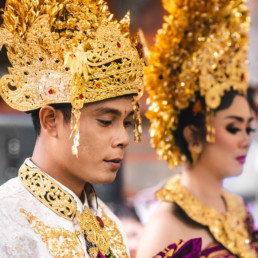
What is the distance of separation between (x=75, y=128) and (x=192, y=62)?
2.98 ft

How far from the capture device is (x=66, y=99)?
1131 millimetres

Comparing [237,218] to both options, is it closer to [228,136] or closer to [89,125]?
[228,136]

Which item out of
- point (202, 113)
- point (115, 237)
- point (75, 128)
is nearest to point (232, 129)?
point (202, 113)

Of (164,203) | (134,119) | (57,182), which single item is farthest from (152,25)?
(57,182)

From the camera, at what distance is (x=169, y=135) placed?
1.95 m

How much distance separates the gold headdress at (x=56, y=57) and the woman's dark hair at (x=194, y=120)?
30.5 inches

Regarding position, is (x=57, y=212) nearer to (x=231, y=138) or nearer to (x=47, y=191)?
(x=47, y=191)

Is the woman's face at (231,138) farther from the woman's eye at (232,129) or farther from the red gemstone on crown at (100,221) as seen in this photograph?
the red gemstone on crown at (100,221)

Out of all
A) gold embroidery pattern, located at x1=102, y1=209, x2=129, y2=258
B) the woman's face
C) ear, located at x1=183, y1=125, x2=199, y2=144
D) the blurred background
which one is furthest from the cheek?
gold embroidery pattern, located at x1=102, y1=209, x2=129, y2=258

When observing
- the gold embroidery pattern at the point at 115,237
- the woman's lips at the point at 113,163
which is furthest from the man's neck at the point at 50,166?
the gold embroidery pattern at the point at 115,237

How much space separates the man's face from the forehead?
780mm

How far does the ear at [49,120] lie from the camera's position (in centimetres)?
115

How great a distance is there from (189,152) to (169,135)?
114mm

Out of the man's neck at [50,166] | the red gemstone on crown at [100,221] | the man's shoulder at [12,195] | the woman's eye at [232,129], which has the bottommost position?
the red gemstone on crown at [100,221]
